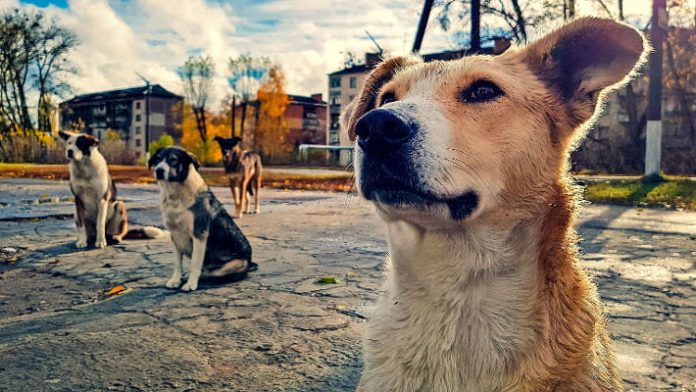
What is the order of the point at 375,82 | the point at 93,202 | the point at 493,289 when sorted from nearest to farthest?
the point at 493,289 → the point at 375,82 → the point at 93,202

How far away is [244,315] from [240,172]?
6.99 meters

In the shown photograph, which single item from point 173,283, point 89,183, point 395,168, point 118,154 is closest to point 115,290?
point 173,283

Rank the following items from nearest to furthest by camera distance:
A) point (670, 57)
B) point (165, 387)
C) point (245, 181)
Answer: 1. point (165, 387)
2. point (245, 181)
3. point (670, 57)

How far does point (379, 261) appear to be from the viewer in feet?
19.6

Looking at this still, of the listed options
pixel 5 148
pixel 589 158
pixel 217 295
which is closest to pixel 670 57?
pixel 589 158

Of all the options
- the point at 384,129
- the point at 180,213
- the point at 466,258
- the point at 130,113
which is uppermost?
the point at 130,113

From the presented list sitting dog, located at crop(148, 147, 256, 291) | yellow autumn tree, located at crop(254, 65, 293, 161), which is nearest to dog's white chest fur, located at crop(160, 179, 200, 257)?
sitting dog, located at crop(148, 147, 256, 291)

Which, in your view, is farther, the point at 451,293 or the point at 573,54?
the point at 573,54

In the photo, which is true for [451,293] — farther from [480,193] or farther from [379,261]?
[379,261]

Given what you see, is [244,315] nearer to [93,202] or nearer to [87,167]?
[93,202]

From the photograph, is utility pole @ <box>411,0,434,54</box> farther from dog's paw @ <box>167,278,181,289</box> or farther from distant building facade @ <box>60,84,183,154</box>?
distant building facade @ <box>60,84,183,154</box>

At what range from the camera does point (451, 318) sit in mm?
1944

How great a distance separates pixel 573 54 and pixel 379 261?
12.9ft

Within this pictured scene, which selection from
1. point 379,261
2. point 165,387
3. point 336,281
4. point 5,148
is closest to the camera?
point 165,387
